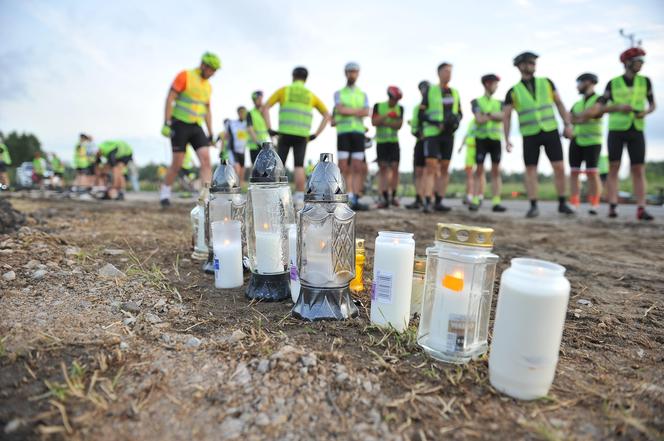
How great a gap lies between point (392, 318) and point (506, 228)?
4.12 m

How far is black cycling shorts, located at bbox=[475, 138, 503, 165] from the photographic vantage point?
25.2 feet

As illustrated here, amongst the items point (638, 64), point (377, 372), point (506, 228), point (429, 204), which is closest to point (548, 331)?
point (377, 372)

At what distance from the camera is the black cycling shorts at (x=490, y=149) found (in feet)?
25.2

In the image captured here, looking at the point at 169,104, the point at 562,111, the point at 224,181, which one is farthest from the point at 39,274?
the point at 562,111

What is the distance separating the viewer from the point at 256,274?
2293 mm

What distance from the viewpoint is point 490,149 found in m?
7.71

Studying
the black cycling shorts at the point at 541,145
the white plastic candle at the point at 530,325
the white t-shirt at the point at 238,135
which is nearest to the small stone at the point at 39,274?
the white plastic candle at the point at 530,325

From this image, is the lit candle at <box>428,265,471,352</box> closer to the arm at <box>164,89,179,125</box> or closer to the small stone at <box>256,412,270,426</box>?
the small stone at <box>256,412,270,426</box>

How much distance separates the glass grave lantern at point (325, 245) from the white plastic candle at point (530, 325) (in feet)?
2.68

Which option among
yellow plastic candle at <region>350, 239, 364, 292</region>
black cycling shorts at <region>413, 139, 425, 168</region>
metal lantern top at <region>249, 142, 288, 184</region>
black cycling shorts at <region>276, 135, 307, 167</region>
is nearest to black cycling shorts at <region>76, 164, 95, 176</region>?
black cycling shorts at <region>276, 135, 307, 167</region>

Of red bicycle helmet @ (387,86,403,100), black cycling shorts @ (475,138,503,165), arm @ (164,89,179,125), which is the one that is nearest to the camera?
arm @ (164,89,179,125)

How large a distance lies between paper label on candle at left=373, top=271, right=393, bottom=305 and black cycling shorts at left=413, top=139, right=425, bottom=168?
252 inches

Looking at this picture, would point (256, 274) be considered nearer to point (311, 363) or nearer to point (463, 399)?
point (311, 363)

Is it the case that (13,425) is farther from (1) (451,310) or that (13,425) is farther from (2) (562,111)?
(2) (562,111)
